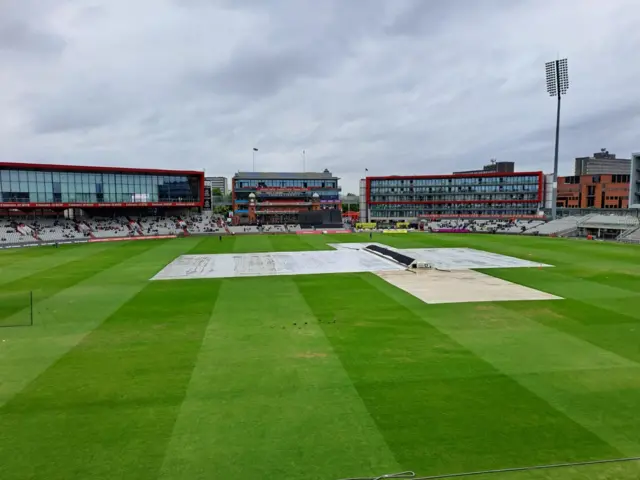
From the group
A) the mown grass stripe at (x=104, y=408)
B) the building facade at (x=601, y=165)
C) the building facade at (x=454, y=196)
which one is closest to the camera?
the mown grass stripe at (x=104, y=408)

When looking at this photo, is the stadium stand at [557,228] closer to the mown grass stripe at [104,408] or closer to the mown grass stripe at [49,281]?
the mown grass stripe at [49,281]

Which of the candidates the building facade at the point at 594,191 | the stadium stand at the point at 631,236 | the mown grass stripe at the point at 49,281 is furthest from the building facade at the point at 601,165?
the mown grass stripe at the point at 49,281

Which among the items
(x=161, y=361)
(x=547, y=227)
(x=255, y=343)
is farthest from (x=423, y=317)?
(x=547, y=227)

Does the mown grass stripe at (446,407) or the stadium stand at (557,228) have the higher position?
the stadium stand at (557,228)

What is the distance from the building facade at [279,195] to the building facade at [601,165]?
4885 inches

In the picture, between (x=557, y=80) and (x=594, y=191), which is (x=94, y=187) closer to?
(x=557, y=80)

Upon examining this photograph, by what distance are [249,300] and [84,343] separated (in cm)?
880

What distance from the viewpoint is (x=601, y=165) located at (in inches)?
7377

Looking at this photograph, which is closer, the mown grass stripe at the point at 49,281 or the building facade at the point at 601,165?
the mown grass stripe at the point at 49,281

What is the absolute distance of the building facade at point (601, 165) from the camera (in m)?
186

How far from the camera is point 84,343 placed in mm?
16453

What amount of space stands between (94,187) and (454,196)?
8702cm

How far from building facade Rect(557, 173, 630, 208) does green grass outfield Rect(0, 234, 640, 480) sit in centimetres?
10318

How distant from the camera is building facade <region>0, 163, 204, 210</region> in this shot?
243 ft
